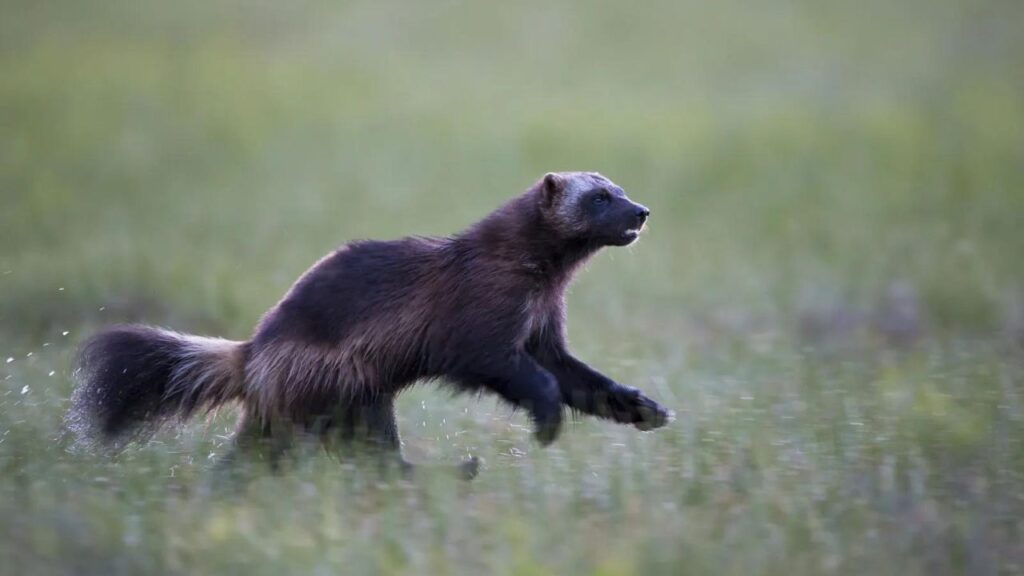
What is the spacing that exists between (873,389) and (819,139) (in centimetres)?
1059

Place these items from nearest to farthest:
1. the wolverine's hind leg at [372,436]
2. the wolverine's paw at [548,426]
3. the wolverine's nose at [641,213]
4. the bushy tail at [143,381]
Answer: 1. the wolverine's hind leg at [372,436]
2. the wolverine's paw at [548,426]
3. the bushy tail at [143,381]
4. the wolverine's nose at [641,213]

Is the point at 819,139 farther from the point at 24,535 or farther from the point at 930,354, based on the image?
the point at 24,535

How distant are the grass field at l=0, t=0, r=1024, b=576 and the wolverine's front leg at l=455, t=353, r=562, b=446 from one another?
0.62 feet

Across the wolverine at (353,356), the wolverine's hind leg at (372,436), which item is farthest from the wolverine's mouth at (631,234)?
the wolverine's hind leg at (372,436)

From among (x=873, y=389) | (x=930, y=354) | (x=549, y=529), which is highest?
(x=930, y=354)

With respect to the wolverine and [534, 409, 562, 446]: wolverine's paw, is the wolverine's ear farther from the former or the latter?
[534, 409, 562, 446]: wolverine's paw

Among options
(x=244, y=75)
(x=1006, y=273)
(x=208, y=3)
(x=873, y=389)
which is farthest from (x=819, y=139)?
(x=208, y=3)

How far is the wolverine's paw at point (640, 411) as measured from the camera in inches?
264

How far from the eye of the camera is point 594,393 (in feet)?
22.4

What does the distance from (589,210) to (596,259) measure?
26.6ft

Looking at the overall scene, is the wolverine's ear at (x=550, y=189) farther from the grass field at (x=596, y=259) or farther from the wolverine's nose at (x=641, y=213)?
the grass field at (x=596, y=259)

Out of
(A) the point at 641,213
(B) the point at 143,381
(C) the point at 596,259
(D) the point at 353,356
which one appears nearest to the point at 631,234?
(A) the point at 641,213

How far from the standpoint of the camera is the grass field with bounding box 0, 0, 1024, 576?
16.9 feet

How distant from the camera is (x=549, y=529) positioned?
5.09 m
